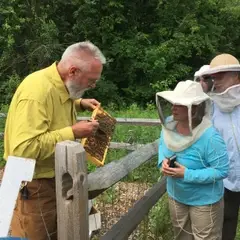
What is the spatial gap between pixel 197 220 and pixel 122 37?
1625 centimetres

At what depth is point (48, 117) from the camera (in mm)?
2709

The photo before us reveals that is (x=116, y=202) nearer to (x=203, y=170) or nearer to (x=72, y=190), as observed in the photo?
(x=203, y=170)

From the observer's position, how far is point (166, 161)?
2.92 meters

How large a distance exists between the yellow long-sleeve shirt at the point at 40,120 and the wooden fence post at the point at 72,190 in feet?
1.53

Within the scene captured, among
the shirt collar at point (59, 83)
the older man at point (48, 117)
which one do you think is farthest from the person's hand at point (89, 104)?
the shirt collar at point (59, 83)

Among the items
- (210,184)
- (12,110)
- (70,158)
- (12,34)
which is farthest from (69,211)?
(12,34)

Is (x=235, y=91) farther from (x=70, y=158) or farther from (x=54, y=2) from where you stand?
(x=54, y=2)

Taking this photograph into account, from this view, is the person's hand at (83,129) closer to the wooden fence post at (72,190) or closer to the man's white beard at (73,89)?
the man's white beard at (73,89)

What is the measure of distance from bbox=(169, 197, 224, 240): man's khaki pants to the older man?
0.89 m

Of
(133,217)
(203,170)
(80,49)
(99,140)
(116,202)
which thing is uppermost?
(80,49)

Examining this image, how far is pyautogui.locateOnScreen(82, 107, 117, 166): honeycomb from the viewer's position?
3068 mm

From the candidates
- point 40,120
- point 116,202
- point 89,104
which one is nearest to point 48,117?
point 40,120

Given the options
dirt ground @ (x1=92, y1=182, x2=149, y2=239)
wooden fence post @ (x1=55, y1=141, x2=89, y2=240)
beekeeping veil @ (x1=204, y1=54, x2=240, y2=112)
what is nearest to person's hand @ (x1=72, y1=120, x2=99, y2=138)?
wooden fence post @ (x1=55, y1=141, x2=89, y2=240)

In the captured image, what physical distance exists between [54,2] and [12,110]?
16.8 m
